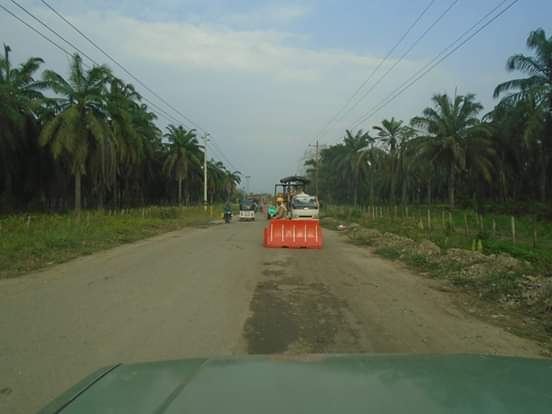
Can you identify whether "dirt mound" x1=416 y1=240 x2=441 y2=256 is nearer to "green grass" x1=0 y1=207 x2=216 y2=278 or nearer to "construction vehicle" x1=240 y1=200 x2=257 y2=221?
"green grass" x1=0 y1=207 x2=216 y2=278

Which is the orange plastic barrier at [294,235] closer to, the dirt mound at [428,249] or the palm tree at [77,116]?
the dirt mound at [428,249]

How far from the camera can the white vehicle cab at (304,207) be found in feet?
105

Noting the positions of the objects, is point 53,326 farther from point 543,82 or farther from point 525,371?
point 543,82

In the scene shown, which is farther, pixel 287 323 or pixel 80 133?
pixel 80 133

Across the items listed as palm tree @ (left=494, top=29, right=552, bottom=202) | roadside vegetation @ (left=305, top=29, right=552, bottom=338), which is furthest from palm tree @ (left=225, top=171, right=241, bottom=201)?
palm tree @ (left=494, top=29, right=552, bottom=202)

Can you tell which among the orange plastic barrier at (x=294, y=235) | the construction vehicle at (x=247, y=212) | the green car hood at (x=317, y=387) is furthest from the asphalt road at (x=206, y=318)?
the construction vehicle at (x=247, y=212)

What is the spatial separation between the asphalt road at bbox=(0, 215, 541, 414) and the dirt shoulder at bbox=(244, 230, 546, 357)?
0.02 meters

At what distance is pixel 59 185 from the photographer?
4741 centimetres

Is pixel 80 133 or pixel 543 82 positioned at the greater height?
pixel 543 82

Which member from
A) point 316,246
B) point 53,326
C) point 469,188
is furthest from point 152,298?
point 469,188

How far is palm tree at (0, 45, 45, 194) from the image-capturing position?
37.6 metres

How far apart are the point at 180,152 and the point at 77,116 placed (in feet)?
91.8

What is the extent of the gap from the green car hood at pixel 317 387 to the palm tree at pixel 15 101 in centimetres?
3883

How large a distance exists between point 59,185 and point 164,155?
23.2 metres
